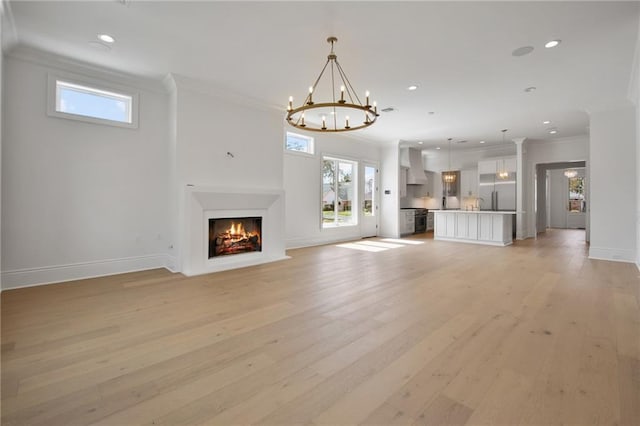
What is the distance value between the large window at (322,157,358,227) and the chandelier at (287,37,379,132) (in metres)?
1.24

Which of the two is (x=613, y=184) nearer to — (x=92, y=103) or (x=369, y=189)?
(x=369, y=189)

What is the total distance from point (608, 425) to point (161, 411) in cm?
232

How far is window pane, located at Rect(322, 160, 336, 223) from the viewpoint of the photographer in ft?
26.5

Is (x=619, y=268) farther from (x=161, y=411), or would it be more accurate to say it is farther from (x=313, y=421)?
(x=161, y=411)

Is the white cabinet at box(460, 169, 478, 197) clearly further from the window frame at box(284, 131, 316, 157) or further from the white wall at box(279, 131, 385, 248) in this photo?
the window frame at box(284, 131, 316, 157)

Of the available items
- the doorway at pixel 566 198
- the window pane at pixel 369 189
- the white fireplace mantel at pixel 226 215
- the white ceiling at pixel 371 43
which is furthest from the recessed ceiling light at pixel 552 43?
the doorway at pixel 566 198

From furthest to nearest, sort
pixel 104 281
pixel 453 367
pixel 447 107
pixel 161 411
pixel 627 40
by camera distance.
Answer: pixel 447 107, pixel 104 281, pixel 627 40, pixel 453 367, pixel 161 411

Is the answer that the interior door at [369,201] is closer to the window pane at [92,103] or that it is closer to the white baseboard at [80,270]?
the white baseboard at [80,270]

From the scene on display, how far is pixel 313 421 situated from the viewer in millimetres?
1513

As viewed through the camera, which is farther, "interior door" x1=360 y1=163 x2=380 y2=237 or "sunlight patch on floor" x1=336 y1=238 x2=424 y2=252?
"interior door" x1=360 y1=163 x2=380 y2=237

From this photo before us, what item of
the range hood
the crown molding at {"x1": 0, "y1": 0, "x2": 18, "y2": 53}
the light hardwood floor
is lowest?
the light hardwood floor

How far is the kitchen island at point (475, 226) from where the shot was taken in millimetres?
7883

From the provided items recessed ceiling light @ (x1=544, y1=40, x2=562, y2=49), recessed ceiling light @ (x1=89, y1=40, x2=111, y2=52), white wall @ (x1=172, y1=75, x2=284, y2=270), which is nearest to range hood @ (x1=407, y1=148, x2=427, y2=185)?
white wall @ (x1=172, y1=75, x2=284, y2=270)

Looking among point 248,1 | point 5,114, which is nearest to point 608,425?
point 248,1
